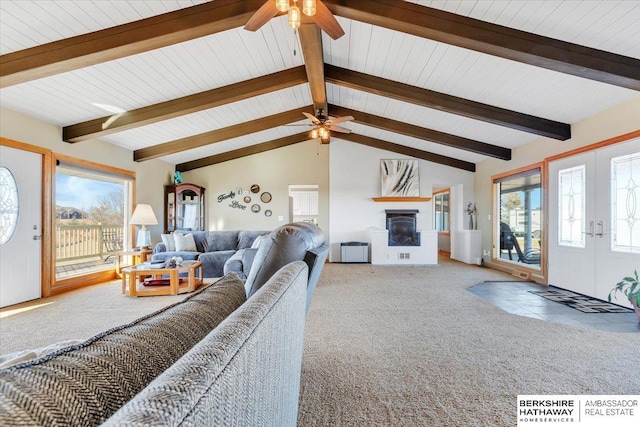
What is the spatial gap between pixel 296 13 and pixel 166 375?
2338mm

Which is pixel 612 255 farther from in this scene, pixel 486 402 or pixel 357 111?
pixel 357 111

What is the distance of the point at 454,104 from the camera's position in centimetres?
425

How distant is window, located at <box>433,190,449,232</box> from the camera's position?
894 cm

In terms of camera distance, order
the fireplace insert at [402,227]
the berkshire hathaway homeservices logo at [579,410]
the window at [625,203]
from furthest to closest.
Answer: the fireplace insert at [402,227]
the window at [625,203]
the berkshire hathaway homeservices logo at [579,410]

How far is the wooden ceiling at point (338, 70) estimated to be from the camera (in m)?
2.71

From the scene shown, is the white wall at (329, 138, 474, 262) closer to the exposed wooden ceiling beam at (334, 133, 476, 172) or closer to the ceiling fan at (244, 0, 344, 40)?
the exposed wooden ceiling beam at (334, 133, 476, 172)

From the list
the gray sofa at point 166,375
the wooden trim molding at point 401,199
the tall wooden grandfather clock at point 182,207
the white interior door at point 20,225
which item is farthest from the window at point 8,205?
the wooden trim molding at point 401,199

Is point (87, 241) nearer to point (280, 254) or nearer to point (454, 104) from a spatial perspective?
point (280, 254)

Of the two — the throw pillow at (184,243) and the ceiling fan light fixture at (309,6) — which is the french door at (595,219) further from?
the throw pillow at (184,243)

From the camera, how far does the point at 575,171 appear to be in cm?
423

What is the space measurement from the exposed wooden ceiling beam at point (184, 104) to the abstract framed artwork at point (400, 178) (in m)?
3.62

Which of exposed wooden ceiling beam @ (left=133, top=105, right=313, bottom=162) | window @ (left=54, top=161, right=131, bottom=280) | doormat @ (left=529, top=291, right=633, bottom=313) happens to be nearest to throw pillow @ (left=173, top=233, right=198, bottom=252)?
window @ (left=54, top=161, right=131, bottom=280)

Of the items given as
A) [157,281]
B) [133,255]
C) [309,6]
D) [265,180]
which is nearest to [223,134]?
[265,180]

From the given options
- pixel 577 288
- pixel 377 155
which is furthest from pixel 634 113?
pixel 377 155
